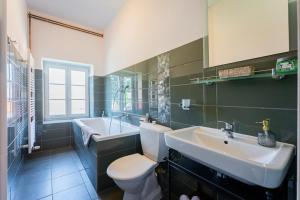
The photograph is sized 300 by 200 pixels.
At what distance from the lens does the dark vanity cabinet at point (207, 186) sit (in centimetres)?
83

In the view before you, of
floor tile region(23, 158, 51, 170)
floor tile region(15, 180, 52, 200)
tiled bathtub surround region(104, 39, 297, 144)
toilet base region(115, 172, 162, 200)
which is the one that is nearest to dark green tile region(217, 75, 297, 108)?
tiled bathtub surround region(104, 39, 297, 144)

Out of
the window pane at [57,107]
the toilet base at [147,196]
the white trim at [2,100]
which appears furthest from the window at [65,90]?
the white trim at [2,100]

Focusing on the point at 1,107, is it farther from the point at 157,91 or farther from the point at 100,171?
the point at 157,91

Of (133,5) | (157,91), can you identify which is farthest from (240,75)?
(133,5)

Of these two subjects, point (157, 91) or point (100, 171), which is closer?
point (100, 171)

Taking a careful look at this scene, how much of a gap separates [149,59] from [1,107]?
5.71 feet

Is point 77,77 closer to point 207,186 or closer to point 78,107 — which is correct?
point 78,107

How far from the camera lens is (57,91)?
11.2 feet

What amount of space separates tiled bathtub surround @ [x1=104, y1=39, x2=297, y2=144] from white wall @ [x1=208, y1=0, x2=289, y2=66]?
0.08 metres

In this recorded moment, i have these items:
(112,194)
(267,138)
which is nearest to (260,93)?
(267,138)

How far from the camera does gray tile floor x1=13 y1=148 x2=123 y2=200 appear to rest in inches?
68.9

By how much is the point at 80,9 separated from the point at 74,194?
310 centimetres

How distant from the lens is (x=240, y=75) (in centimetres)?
113

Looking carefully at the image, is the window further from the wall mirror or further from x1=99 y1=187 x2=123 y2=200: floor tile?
the wall mirror
